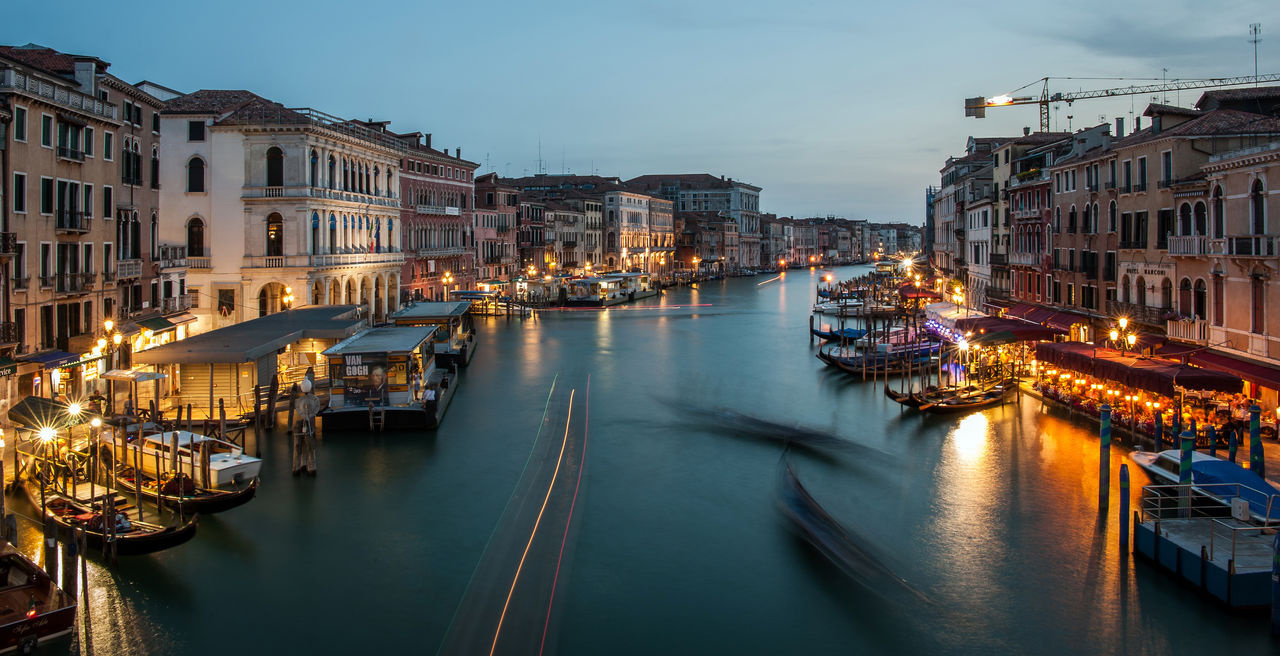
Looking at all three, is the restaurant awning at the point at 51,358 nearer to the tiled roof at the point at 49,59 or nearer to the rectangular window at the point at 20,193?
the rectangular window at the point at 20,193

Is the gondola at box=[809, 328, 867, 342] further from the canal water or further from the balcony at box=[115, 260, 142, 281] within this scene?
the balcony at box=[115, 260, 142, 281]

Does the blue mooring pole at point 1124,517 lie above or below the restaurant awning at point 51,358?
below

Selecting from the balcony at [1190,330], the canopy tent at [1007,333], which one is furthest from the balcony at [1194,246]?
the canopy tent at [1007,333]

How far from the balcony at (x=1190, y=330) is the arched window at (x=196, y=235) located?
84.7ft

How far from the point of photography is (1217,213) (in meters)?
17.5

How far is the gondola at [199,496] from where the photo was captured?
1236 cm

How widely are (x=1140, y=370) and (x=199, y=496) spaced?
1469cm

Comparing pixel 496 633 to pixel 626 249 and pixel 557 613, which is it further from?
pixel 626 249

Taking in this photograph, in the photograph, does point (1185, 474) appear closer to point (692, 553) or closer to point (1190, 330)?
point (692, 553)

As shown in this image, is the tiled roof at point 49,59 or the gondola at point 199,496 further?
the tiled roof at point 49,59

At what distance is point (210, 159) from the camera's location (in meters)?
29.1

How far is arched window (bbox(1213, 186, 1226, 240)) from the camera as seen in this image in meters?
17.4

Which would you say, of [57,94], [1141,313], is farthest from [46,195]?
[1141,313]

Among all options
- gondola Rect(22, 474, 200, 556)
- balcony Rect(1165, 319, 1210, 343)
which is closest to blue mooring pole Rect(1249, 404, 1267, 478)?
balcony Rect(1165, 319, 1210, 343)
